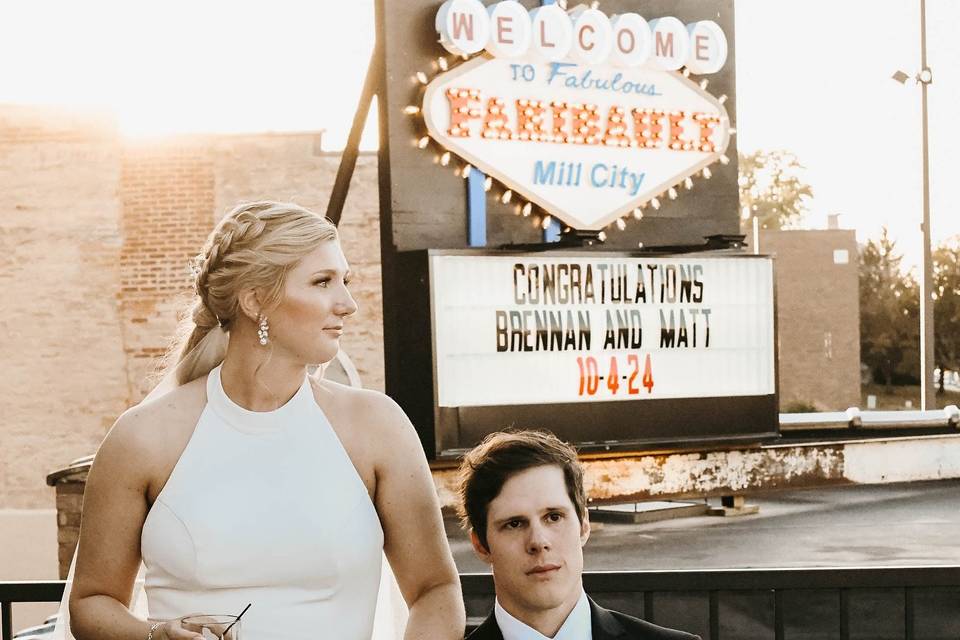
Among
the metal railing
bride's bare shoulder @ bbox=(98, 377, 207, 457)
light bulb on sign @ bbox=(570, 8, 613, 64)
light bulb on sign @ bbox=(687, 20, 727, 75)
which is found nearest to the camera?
bride's bare shoulder @ bbox=(98, 377, 207, 457)

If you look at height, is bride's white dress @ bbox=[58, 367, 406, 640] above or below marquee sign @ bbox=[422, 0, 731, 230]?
below

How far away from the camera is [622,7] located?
434 inches

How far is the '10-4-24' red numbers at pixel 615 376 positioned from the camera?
10.7 metres

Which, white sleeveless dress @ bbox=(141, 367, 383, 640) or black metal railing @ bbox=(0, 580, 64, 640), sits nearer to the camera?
white sleeveless dress @ bbox=(141, 367, 383, 640)

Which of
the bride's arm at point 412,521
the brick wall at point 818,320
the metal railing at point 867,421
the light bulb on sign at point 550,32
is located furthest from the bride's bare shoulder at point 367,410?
the brick wall at point 818,320

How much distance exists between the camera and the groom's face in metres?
2.62

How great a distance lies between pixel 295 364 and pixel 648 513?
437 inches

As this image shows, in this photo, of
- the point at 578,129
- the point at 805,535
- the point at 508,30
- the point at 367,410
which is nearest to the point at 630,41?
the point at 578,129

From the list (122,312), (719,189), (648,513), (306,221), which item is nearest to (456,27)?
(719,189)

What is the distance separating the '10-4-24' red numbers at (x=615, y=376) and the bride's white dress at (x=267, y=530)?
25.7 feet

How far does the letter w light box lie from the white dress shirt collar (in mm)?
7329

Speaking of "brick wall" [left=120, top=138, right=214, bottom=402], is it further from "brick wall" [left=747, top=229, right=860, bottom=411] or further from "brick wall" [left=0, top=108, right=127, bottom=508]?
"brick wall" [left=747, top=229, right=860, bottom=411]

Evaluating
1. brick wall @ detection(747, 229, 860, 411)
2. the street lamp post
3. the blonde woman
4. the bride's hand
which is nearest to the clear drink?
the bride's hand

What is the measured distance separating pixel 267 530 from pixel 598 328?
8043 mm
